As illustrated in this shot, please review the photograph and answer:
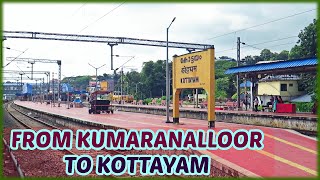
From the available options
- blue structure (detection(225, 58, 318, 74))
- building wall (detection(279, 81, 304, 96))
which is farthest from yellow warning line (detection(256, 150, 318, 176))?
building wall (detection(279, 81, 304, 96))

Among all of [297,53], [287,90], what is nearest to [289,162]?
[287,90]

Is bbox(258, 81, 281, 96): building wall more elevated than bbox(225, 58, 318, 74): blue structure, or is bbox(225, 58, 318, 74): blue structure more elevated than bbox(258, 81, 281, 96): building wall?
bbox(225, 58, 318, 74): blue structure

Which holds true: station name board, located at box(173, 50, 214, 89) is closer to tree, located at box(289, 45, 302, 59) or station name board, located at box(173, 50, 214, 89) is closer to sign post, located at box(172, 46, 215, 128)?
sign post, located at box(172, 46, 215, 128)

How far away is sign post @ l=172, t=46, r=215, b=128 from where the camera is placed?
53.5 feet

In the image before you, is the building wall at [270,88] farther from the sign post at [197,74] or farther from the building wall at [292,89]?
the sign post at [197,74]

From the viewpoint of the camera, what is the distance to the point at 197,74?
17.3 metres

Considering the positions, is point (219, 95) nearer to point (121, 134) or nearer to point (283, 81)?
point (283, 81)

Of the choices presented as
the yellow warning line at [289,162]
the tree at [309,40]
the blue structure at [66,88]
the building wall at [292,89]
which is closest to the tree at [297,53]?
the tree at [309,40]

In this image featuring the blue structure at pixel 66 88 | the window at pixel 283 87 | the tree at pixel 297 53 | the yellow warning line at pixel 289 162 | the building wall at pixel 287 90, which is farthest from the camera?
the blue structure at pixel 66 88

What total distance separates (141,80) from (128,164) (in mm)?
73886

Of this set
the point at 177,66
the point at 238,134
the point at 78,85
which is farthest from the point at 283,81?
the point at 78,85

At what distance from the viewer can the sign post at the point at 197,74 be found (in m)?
16.3

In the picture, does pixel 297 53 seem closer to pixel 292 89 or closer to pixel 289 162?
pixel 292 89

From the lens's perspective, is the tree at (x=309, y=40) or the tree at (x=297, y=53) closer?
the tree at (x=309, y=40)
